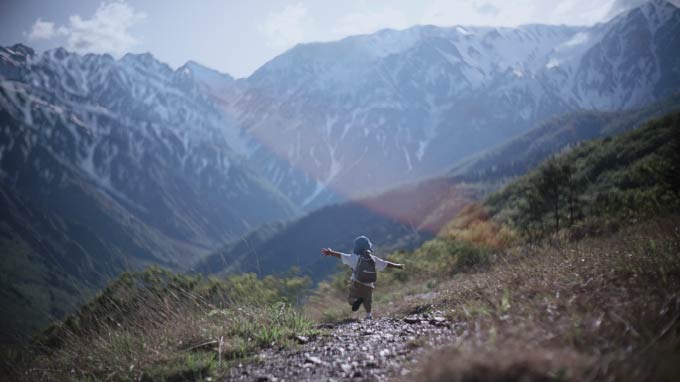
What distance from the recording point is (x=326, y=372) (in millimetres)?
5117

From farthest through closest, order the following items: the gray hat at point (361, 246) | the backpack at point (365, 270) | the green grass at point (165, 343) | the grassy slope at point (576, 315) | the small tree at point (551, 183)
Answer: the small tree at point (551, 183) → the gray hat at point (361, 246) → the backpack at point (365, 270) → the green grass at point (165, 343) → the grassy slope at point (576, 315)

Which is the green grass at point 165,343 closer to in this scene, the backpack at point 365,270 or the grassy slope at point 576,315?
the backpack at point 365,270

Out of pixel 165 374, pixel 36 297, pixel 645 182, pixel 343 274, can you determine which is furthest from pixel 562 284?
pixel 36 297

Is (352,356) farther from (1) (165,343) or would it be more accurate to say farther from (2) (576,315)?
(1) (165,343)

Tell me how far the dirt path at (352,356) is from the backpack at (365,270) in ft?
7.83

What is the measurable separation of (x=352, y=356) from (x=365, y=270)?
12.9 feet

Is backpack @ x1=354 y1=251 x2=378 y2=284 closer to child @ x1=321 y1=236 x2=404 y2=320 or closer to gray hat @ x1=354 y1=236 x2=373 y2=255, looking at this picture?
child @ x1=321 y1=236 x2=404 y2=320

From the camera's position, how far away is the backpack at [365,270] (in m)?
9.42

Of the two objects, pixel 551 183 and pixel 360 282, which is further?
pixel 551 183

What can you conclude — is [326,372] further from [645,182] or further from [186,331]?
[645,182]

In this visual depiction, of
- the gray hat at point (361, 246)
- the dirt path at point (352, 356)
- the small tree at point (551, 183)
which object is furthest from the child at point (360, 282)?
the small tree at point (551, 183)

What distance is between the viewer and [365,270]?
31.0 ft

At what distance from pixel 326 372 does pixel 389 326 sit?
2337 millimetres

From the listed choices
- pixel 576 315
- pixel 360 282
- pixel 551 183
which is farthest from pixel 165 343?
pixel 551 183
